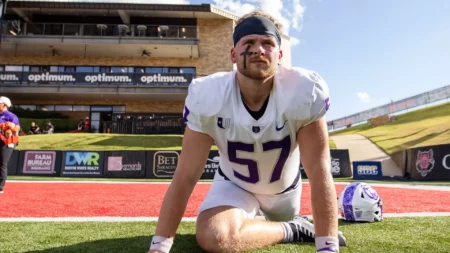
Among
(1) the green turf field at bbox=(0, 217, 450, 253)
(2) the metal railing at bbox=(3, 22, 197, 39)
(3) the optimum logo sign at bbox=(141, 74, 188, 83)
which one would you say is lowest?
(1) the green turf field at bbox=(0, 217, 450, 253)

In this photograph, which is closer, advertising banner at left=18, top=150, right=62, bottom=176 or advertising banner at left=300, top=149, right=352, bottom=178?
advertising banner at left=18, top=150, right=62, bottom=176

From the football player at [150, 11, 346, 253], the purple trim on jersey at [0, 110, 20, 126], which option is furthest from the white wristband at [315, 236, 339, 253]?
the purple trim on jersey at [0, 110, 20, 126]

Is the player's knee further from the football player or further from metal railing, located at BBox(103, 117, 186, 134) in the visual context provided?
metal railing, located at BBox(103, 117, 186, 134)

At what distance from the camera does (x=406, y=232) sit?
3.31 m

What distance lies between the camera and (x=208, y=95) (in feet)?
7.48

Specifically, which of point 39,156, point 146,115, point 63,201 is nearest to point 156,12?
point 146,115

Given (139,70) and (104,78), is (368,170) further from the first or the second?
(139,70)

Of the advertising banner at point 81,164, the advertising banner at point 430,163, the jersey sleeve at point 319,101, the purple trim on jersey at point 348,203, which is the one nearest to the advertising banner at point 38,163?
the advertising banner at point 81,164

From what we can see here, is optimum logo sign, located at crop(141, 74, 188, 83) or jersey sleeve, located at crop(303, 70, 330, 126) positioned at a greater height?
optimum logo sign, located at crop(141, 74, 188, 83)

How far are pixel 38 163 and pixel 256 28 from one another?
51.6 ft

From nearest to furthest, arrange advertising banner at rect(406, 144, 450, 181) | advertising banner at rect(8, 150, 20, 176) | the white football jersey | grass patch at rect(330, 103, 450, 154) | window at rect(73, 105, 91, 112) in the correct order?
the white football jersey < advertising banner at rect(406, 144, 450, 181) < advertising banner at rect(8, 150, 20, 176) < grass patch at rect(330, 103, 450, 154) < window at rect(73, 105, 91, 112)

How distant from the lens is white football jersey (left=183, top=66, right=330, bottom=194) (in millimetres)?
2146

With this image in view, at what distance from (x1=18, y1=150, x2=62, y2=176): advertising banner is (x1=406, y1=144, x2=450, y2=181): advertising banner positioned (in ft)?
56.9

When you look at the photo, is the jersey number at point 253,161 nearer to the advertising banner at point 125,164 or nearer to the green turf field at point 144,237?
the green turf field at point 144,237
